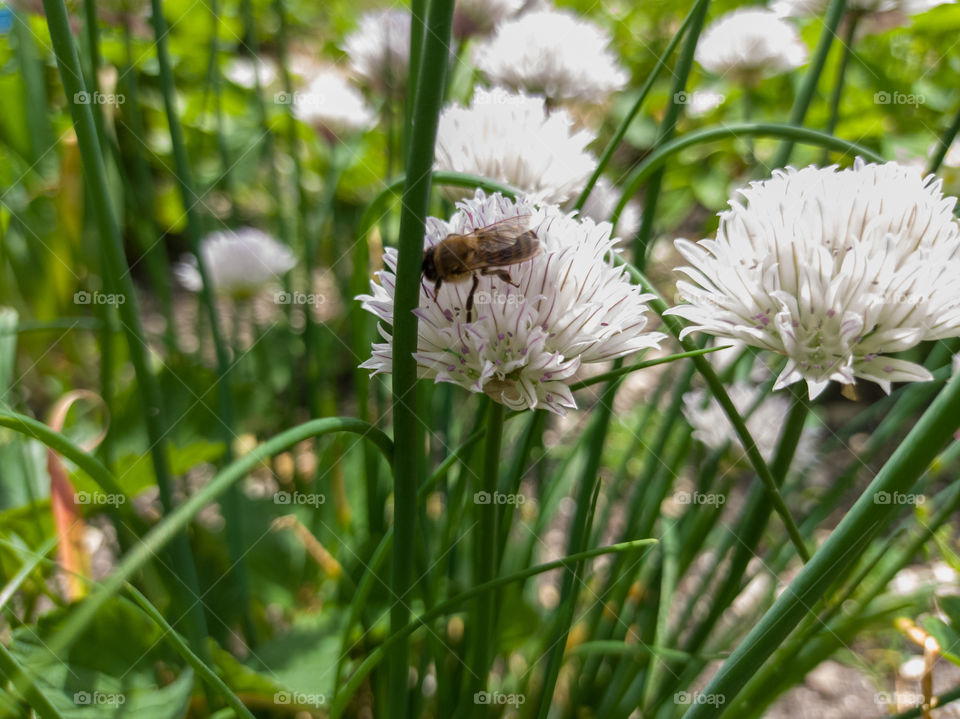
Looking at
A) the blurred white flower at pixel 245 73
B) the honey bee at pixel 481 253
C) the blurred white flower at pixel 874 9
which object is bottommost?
the honey bee at pixel 481 253

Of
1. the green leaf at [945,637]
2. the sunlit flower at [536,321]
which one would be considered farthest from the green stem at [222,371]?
the green leaf at [945,637]

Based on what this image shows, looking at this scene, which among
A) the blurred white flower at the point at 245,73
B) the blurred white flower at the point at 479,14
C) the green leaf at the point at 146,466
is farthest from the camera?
the blurred white flower at the point at 245,73

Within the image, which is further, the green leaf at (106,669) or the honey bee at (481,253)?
the green leaf at (106,669)

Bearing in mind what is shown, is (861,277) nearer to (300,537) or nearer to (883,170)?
(883,170)

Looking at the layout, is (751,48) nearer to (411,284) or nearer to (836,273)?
(836,273)

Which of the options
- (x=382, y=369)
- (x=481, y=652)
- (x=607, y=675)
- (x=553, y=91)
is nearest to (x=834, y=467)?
(x=607, y=675)

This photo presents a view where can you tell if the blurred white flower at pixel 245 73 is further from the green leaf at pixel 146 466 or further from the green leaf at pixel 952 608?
the green leaf at pixel 952 608

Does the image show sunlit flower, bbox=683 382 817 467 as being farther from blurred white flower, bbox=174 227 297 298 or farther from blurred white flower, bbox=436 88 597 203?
blurred white flower, bbox=174 227 297 298

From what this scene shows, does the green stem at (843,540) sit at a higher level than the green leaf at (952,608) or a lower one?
higher
